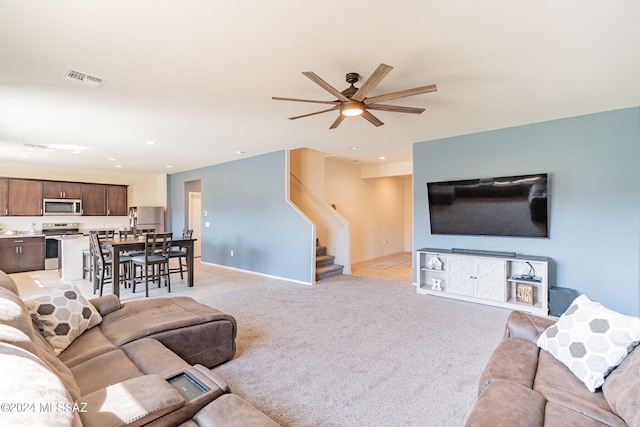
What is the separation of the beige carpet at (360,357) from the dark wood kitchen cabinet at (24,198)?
6.30 metres

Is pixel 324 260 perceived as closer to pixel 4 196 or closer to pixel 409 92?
pixel 409 92

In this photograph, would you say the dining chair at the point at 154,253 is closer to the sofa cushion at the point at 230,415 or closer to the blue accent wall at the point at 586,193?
the sofa cushion at the point at 230,415

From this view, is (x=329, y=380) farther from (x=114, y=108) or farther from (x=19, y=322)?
(x=114, y=108)

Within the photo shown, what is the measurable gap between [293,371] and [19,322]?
1828mm

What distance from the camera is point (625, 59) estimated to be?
102 inches

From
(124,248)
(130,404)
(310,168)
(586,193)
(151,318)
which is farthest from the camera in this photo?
(310,168)

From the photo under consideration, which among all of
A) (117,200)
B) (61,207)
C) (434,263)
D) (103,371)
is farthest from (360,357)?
(117,200)

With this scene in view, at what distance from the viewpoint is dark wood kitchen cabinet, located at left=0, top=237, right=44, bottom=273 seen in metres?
6.90

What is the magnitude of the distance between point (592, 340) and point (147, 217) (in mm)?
10036

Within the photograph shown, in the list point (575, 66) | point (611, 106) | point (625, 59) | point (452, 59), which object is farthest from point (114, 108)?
point (611, 106)

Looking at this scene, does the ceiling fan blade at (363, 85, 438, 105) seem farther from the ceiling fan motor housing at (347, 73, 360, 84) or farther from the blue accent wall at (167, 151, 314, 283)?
the blue accent wall at (167, 151, 314, 283)

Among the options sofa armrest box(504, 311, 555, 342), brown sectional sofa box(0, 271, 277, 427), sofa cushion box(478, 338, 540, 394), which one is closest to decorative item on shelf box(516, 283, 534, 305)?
sofa armrest box(504, 311, 555, 342)

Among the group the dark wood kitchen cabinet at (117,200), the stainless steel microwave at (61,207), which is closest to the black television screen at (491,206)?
the dark wood kitchen cabinet at (117,200)

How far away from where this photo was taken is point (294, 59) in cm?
258
